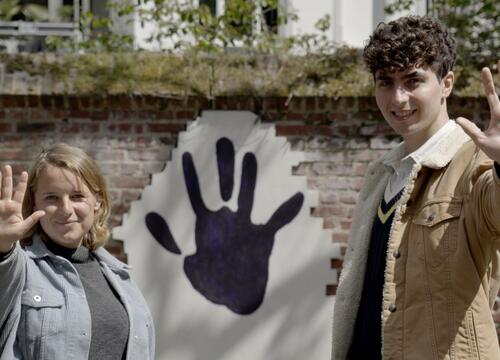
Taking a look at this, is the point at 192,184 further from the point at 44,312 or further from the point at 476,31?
the point at 44,312

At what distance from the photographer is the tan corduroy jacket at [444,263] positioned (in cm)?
257

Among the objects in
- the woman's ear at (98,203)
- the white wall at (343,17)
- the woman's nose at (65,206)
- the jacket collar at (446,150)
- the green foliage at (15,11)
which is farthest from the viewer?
the white wall at (343,17)

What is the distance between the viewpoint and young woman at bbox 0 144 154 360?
8.35ft

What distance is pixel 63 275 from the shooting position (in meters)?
2.79

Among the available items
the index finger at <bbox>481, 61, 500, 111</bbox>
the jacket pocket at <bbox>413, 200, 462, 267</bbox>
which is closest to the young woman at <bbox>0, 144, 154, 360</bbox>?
the jacket pocket at <bbox>413, 200, 462, 267</bbox>

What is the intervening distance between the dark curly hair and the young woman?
3.29ft

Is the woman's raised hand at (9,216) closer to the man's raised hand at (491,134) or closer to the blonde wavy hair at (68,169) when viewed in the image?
the blonde wavy hair at (68,169)

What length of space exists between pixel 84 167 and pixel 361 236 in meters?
0.93

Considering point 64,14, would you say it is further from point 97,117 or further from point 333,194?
point 333,194

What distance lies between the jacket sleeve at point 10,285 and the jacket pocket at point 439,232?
1156mm

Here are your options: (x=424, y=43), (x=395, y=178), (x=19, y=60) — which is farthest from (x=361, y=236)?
(x=19, y=60)

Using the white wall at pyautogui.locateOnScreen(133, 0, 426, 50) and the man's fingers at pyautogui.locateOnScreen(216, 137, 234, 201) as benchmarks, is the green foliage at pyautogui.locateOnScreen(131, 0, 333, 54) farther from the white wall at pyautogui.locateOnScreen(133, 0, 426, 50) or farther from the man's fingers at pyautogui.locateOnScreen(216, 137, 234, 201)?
the white wall at pyautogui.locateOnScreen(133, 0, 426, 50)

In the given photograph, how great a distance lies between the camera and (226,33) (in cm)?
542

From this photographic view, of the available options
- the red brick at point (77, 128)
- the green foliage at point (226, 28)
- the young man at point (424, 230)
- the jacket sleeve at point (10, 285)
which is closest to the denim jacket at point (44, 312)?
the jacket sleeve at point (10, 285)
